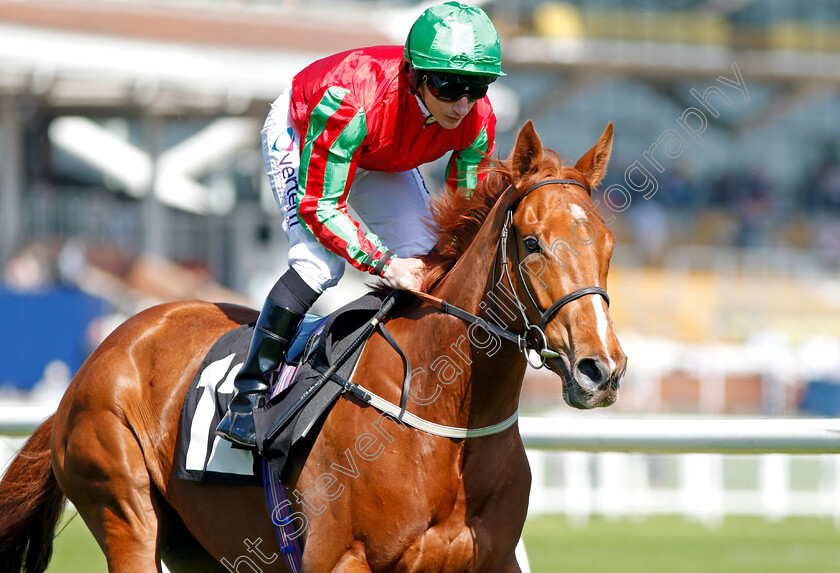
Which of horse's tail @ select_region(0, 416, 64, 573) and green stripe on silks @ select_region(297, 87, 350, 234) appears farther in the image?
horse's tail @ select_region(0, 416, 64, 573)

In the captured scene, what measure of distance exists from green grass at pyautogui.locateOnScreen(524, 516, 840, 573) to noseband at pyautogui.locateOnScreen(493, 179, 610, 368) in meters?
4.77

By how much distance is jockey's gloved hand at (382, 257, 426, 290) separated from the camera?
10.6 feet

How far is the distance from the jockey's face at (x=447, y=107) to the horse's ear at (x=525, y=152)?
0.26 metres

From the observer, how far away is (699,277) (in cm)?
1820

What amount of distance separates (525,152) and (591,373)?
716 millimetres

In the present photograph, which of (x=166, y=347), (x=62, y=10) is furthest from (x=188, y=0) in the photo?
(x=166, y=347)

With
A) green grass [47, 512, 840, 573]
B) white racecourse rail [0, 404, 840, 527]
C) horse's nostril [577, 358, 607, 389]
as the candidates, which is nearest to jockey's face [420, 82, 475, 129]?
horse's nostril [577, 358, 607, 389]

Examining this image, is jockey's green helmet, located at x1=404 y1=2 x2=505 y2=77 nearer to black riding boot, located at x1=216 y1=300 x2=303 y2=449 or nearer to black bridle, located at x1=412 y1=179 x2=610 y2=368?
black bridle, located at x1=412 y1=179 x2=610 y2=368

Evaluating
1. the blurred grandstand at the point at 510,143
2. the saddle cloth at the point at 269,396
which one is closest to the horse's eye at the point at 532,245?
the saddle cloth at the point at 269,396

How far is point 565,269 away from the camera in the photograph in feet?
9.32

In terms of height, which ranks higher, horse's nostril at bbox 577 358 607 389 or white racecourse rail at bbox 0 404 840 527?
horse's nostril at bbox 577 358 607 389

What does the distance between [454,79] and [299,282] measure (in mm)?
798

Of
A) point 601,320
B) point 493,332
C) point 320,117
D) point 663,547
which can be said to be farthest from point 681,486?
point 601,320

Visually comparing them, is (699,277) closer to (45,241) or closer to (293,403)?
(45,241)
